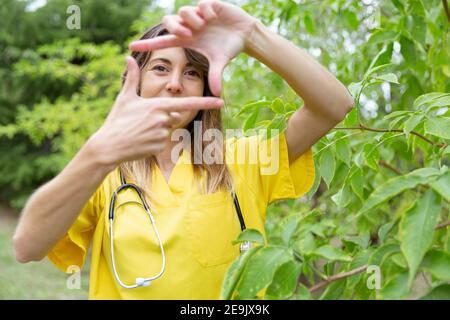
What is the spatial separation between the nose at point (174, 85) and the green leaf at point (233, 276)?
44 centimetres

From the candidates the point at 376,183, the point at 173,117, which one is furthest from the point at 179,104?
the point at 376,183

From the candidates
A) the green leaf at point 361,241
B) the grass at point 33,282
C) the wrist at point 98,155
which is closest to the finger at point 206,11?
the wrist at point 98,155

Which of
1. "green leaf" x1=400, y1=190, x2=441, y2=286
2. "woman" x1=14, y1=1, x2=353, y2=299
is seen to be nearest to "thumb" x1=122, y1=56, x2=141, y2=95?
"woman" x1=14, y1=1, x2=353, y2=299

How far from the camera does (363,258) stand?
0.99m

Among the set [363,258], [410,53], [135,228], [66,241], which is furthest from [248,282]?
[410,53]

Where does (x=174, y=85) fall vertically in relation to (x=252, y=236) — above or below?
above

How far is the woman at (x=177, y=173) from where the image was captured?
89 centimetres

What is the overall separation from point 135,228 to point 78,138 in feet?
14.1

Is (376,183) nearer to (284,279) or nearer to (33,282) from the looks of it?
(284,279)

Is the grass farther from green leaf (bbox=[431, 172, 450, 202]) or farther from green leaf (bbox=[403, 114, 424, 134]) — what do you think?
green leaf (bbox=[431, 172, 450, 202])

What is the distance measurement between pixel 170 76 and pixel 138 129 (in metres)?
0.35

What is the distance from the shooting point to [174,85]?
1172mm

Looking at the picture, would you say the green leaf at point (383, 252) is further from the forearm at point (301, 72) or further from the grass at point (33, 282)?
the grass at point (33, 282)
